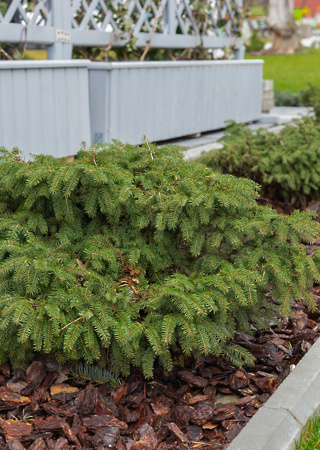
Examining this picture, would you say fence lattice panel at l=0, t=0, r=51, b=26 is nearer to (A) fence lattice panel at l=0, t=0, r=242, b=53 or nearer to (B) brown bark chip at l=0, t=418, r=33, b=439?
(A) fence lattice panel at l=0, t=0, r=242, b=53

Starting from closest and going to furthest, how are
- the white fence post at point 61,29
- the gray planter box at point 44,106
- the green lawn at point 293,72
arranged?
the gray planter box at point 44,106 → the white fence post at point 61,29 → the green lawn at point 293,72

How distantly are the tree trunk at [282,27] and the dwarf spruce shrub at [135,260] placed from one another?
90.5ft

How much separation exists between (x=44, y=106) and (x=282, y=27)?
27.2 metres

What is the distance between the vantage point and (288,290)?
8.11ft

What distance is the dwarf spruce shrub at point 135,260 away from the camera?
221 cm

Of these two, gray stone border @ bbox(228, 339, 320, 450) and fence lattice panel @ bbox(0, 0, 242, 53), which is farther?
fence lattice panel @ bbox(0, 0, 242, 53)

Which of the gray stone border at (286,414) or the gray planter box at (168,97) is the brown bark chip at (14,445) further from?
the gray planter box at (168,97)

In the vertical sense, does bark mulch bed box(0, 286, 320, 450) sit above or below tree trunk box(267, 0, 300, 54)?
below

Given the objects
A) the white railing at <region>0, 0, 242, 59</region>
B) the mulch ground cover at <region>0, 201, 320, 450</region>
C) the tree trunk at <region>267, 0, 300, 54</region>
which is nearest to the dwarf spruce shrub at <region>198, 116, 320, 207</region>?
the white railing at <region>0, 0, 242, 59</region>

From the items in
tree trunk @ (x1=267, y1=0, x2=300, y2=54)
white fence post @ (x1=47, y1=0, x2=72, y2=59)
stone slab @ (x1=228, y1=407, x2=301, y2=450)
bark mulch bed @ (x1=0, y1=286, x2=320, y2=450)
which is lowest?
bark mulch bed @ (x1=0, y1=286, x2=320, y2=450)

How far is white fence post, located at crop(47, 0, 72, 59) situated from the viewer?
509 centimetres

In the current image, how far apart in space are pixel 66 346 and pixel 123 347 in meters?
0.24

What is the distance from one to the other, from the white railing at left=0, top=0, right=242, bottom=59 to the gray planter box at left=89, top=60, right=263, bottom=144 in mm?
383

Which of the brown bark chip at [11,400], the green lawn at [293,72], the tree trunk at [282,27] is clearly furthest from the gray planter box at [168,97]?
the tree trunk at [282,27]
